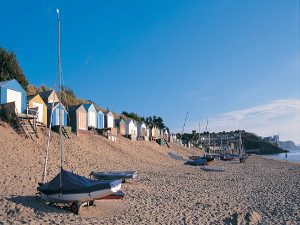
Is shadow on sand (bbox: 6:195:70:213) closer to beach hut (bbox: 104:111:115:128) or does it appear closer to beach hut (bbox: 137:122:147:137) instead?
beach hut (bbox: 104:111:115:128)

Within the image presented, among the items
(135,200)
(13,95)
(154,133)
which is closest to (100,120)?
(13,95)

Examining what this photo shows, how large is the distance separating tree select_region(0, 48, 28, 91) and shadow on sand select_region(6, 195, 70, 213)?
1250 inches

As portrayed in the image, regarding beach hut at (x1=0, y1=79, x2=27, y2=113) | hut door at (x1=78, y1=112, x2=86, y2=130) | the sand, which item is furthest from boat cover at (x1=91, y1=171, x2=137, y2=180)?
hut door at (x1=78, y1=112, x2=86, y2=130)

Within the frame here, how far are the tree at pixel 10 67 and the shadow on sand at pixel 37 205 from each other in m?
31.7

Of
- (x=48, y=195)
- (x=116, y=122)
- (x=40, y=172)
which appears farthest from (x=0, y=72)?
(x=48, y=195)

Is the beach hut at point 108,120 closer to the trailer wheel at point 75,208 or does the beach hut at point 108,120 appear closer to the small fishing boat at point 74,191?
the small fishing boat at point 74,191

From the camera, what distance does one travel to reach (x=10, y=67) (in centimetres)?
4353

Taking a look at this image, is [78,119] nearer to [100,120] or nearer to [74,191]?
[100,120]

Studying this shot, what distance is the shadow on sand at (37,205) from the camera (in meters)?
13.1

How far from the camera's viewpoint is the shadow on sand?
517 inches

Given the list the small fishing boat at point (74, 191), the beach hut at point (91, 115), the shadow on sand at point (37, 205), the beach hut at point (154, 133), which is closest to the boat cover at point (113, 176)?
the shadow on sand at point (37, 205)

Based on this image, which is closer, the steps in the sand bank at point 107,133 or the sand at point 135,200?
the sand at point 135,200

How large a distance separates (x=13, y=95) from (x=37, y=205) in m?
18.7

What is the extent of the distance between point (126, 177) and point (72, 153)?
9502 millimetres
